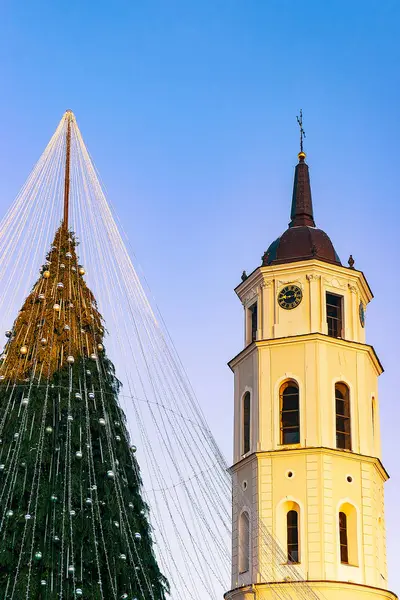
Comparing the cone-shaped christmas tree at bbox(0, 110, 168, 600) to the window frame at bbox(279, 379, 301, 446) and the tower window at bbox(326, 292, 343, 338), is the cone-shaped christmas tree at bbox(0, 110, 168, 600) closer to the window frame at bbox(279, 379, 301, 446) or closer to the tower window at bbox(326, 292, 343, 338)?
the window frame at bbox(279, 379, 301, 446)

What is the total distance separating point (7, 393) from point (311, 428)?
17.2 metres

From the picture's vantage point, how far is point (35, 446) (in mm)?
22562

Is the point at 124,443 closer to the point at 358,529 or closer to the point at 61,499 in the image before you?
the point at 61,499

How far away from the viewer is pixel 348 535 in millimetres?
37531

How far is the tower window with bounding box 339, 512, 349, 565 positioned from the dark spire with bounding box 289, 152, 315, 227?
12784 mm

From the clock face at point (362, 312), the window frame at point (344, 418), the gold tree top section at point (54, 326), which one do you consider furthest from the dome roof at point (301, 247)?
the gold tree top section at point (54, 326)

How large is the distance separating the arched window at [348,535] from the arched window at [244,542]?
326cm

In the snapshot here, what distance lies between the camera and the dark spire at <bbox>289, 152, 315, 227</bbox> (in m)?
45.2

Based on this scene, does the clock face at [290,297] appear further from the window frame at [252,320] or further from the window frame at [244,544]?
the window frame at [244,544]

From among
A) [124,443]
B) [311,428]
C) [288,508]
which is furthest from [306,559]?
[124,443]

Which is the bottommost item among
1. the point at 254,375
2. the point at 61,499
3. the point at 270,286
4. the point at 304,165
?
the point at 61,499

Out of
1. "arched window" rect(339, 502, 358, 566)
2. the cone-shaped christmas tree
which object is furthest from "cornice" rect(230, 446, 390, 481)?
the cone-shaped christmas tree

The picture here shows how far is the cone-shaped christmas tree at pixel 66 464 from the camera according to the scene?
2169 cm

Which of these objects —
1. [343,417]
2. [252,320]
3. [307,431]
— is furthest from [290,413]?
[252,320]
